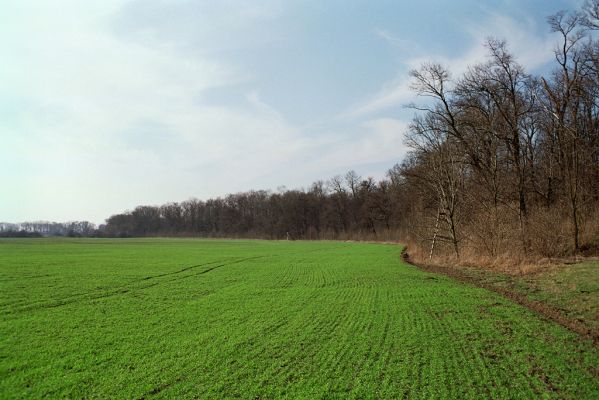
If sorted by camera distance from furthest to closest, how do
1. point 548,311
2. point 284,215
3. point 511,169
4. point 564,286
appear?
point 284,215
point 511,169
point 564,286
point 548,311

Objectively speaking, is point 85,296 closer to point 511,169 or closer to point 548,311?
point 548,311

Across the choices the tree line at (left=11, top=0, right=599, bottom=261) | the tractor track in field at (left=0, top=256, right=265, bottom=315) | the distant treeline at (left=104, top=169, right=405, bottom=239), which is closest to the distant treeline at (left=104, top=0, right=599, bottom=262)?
the tree line at (left=11, top=0, right=599, bottom=261)

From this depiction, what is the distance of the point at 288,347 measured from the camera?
26.4 feet

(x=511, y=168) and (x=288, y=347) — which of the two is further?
(x=511, y=168)

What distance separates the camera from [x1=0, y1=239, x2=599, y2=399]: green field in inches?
237

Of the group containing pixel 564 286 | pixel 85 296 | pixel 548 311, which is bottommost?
pixel 548 311

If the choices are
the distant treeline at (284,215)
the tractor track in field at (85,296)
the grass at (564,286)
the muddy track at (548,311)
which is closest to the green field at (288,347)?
the tractor track in field at (85,296)

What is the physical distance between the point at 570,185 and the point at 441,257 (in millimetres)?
8818

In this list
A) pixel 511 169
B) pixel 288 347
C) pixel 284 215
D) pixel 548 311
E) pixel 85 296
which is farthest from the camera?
pixel 284 215

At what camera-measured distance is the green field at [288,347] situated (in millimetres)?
6027

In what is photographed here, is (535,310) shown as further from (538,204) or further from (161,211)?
(161,211)

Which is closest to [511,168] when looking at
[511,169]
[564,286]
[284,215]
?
[511,169]

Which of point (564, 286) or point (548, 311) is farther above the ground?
point (564, 286)

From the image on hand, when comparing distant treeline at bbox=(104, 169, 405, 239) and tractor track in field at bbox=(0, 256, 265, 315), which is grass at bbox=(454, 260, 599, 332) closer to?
tractor track in field at bbox=(0, 256, 265, 315)
